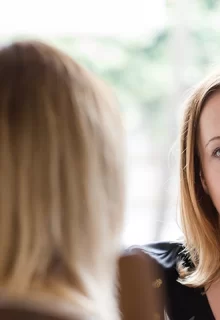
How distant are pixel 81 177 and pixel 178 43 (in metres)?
1.34

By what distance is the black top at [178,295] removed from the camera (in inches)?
45.9

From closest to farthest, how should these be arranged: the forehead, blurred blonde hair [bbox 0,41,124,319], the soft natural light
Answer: blurred blonde hair [bbox 0,41,124,319], the forehead, the soft natural light

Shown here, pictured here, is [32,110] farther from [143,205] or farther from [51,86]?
[143,205]

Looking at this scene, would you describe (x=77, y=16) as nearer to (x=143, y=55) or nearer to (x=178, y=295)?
(x=143, y=55)

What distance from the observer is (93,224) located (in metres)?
0.73

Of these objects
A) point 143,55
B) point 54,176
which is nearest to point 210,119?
point 54,176

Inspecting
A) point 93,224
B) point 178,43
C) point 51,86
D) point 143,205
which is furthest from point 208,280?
point 178,43

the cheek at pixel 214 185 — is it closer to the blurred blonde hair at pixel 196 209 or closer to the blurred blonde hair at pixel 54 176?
the blurred blonde hair at pixel 196 209

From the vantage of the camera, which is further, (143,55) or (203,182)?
(143,55)

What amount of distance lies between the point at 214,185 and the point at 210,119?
5.0 inches

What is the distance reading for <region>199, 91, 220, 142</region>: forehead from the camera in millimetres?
1143

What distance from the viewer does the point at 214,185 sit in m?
1.17

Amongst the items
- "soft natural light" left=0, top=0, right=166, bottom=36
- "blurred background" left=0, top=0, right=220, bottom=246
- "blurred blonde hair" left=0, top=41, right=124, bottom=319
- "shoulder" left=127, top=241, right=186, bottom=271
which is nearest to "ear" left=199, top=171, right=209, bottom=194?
"shoulder" left=127, top=241, right=186, bottom=271

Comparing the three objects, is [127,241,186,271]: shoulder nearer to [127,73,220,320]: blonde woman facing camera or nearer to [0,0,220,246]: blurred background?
[127,73,220,320]: blonde woman facing camera
